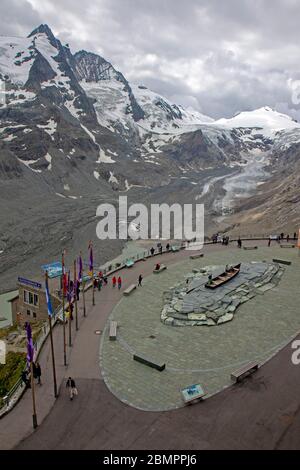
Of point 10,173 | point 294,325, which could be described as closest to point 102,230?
point 10,173

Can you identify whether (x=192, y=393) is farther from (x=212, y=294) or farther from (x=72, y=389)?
(x=212, y=294)

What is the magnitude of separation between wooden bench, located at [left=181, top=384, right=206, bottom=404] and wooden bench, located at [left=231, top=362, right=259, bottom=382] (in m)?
2.17

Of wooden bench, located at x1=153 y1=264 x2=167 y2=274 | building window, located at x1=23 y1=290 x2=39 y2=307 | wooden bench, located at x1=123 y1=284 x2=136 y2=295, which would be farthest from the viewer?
building window, located at x1=23 y1=290 x2=39 y2=307

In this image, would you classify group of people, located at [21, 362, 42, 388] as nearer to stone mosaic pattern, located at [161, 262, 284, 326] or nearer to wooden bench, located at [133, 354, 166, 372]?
wooden bench, located at [133, 354, 166, 372]

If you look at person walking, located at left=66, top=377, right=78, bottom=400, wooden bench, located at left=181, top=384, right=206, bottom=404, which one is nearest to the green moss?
person walking, located at left=66, top=377, right=78, bottom=400

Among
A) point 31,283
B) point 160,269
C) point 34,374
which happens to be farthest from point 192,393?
point 31,283

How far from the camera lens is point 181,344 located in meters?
26.2

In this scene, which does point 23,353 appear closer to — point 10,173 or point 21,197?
point 21,197

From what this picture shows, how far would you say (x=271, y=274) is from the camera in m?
37.3

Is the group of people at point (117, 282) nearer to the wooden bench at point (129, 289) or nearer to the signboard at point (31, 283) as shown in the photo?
the wooden bench at point (129, 289)

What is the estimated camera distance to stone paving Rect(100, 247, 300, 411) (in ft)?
71.4

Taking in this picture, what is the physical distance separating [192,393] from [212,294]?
41.6 feet

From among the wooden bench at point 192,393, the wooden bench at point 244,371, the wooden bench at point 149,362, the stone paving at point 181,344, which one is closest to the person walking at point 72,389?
the stone paving at point 181,344

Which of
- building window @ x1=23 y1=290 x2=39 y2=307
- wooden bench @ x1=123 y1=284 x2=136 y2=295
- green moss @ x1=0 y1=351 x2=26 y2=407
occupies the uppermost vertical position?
wooden bench @ x1=123 y1=284 x2=136 y2=295
